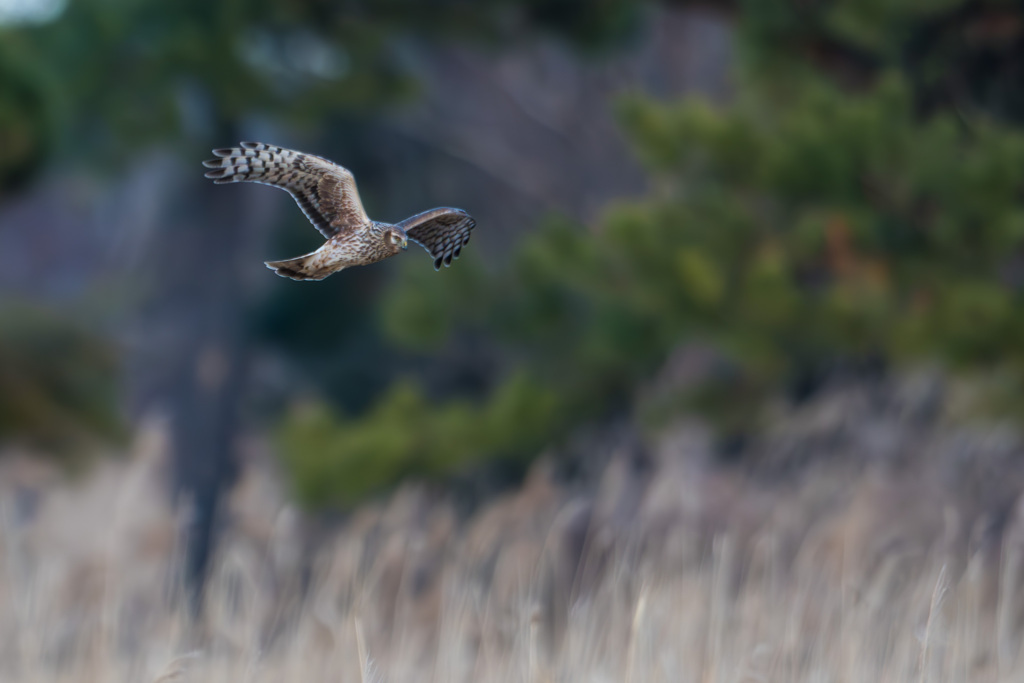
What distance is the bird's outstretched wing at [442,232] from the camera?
1385 millimetres

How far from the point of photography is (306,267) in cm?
118

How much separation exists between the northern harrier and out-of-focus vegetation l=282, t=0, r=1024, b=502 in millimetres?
2868

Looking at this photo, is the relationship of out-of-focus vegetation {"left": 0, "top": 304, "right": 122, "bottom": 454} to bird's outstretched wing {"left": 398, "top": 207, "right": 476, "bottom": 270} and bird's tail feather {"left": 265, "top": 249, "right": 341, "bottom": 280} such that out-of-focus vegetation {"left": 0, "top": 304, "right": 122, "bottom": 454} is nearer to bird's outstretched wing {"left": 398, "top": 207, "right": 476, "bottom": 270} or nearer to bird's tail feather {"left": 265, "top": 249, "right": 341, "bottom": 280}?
bird's outstretched wing {"left": 398, "top": 207, "right": 476, "bottom": 270}

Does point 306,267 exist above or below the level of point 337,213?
below

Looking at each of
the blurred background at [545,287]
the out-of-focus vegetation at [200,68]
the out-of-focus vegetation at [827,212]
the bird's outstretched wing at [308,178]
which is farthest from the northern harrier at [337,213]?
the out-of-focus vegetation at [200,68]

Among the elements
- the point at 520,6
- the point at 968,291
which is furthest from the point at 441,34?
the point at 968,291

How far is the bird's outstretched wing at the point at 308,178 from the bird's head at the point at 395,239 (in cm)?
4

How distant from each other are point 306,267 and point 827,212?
3.52 metres

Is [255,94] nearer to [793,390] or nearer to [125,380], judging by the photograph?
[125,380]

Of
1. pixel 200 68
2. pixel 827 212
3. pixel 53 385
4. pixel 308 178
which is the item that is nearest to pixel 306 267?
pixel 308 178

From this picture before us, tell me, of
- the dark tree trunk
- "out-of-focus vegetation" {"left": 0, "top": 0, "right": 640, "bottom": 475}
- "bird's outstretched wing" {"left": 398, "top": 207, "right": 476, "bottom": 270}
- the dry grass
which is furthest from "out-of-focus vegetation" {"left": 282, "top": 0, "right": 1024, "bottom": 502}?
"bird's outstretched wing" {"left": 398, "top": 207, "right": 476, "bottom": 270}

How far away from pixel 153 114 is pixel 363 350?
252 cm

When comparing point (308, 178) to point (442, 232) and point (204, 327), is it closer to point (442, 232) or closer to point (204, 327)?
point (442, 232)

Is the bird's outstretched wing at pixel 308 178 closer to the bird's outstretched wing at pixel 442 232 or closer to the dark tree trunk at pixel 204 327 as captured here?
the bird's outstretched wing at pixel 442 232
